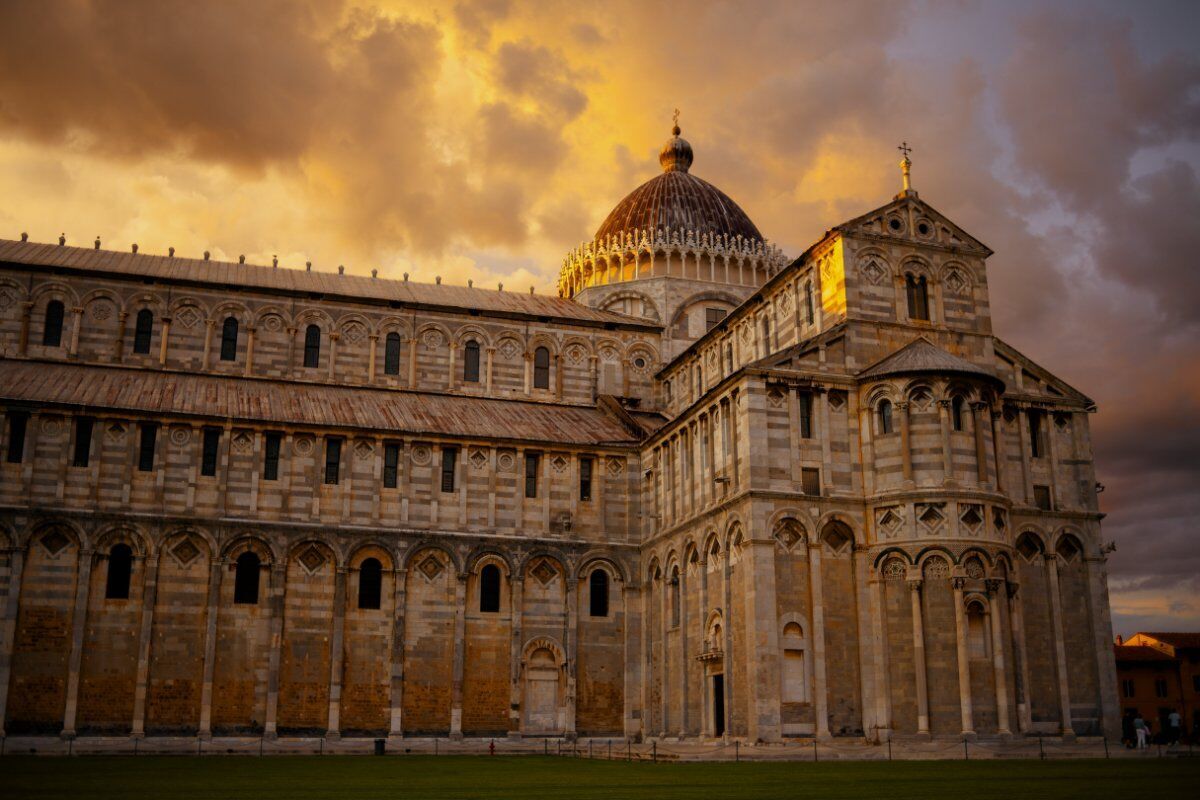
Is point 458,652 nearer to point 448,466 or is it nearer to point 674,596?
point 448,466

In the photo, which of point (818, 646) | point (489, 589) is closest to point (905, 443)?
point (818, 646)

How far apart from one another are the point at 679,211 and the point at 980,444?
28093 millimetres

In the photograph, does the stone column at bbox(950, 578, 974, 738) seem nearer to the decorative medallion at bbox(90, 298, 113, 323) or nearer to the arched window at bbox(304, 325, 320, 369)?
the arched window at bbox(304, 325, 320, 369)

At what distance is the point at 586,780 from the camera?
24828 mm

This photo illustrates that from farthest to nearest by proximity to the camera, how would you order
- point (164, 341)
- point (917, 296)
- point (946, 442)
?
1. point (164, 341)
2. point (917, 296)
3. point (946, 442)

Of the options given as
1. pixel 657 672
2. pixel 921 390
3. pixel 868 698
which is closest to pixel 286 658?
pixel 657 672

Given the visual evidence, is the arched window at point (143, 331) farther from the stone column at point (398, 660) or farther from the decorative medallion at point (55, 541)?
the stone column at point (398, 660)

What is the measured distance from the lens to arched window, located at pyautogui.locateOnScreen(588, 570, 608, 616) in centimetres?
4816

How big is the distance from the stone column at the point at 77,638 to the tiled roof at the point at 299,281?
48.6ft

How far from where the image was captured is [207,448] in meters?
45.6

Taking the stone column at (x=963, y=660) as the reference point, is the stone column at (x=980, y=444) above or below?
above

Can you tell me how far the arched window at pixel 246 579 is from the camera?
4444cm

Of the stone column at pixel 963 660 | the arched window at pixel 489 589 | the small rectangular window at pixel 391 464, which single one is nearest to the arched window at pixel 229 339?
the small rectangular window at pixel 391 464

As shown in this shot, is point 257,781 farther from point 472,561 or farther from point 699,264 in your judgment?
point 699,264
